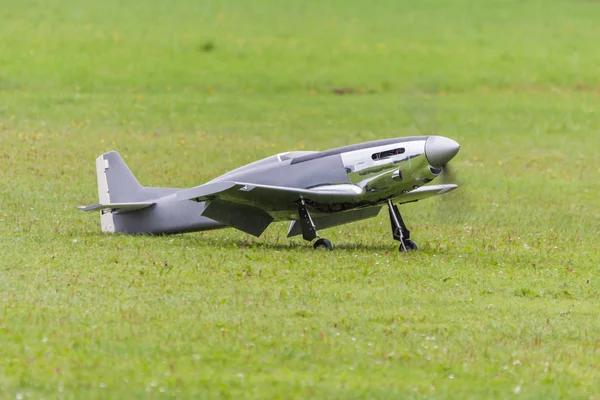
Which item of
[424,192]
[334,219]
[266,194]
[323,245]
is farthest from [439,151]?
[266,194]

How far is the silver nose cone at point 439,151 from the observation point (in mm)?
16250

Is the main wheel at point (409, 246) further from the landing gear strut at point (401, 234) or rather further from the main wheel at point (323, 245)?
the main wheel at point (323, 245)

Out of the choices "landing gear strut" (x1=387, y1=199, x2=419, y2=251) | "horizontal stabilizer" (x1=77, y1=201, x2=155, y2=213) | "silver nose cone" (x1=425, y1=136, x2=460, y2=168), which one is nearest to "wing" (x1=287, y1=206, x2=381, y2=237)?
"landing gear strut" (x1=387, y1=199, x2=419, y2=251)

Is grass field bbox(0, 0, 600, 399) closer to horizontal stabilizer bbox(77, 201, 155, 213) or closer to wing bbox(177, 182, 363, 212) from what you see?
horizontal stabilizer bbox(77, 201, 155, 213)

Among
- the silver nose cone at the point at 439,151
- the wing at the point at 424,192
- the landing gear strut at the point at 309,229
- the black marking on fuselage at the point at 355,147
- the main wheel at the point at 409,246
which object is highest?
the black marking on fuselage at the point at 355,147

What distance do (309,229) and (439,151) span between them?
8.42 ft

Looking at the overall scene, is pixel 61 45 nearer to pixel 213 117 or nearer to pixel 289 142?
pixel 213 117

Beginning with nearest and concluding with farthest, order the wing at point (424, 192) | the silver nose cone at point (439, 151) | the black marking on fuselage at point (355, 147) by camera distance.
Result: 1. the silver nose cone at point (439, 151)
2. the black marking on fuselage at point (355, 147)
3. the wing at point (424, 192)

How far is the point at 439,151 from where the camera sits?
1625 centimetres

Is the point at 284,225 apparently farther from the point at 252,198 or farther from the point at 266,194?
the point at 266,194

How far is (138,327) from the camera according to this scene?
1112 centimetres

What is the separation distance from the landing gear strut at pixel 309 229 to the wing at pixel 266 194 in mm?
209

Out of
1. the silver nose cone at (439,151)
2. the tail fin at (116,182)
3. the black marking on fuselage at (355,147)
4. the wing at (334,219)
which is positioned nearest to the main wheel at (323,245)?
the wing at (334,219)

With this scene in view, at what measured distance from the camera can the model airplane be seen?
16391mm
